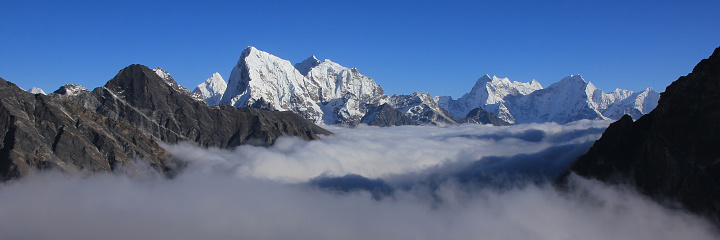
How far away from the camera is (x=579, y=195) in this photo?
198 meters

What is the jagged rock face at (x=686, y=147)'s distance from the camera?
14000 centimetres

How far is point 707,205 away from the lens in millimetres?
141250

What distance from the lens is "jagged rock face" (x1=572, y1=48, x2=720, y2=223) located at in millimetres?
140000

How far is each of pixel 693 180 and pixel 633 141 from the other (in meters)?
35.1

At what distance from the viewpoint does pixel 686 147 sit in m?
146

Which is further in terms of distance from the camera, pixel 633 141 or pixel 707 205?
pixel 633 141

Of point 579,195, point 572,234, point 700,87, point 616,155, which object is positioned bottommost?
point 572,234

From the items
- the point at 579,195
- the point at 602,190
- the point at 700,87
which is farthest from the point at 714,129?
the point at 579,195

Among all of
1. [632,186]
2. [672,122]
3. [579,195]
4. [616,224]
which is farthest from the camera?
[579,195]

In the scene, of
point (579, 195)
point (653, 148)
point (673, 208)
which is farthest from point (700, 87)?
point (579, 195)

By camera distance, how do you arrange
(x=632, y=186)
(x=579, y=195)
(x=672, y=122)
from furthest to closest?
(x=579, y=195), (x=632, y=186), (x=672, y=122)

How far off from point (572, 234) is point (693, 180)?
56.4 m

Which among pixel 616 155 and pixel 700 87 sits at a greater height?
pixel 700 87

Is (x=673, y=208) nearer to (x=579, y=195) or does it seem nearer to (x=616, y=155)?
(x=616, y=155)
